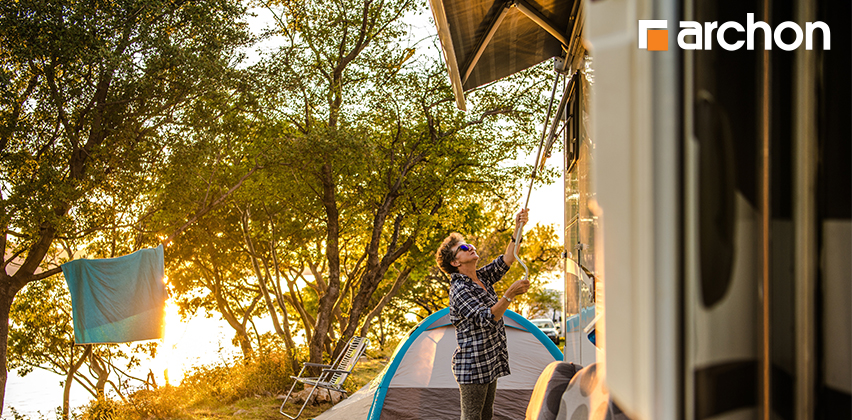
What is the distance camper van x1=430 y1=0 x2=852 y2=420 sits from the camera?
592 mm

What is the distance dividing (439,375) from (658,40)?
485 cm

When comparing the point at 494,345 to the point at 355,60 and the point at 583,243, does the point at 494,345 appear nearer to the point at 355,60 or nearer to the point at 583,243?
the point at 583,243

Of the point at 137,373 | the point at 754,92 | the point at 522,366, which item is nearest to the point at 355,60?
the point at 522,366

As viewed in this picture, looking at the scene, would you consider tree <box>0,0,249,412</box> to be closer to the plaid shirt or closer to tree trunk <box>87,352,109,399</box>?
tree trunk <box>87,352,109,399</box>

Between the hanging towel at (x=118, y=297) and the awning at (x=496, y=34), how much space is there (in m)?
4.42

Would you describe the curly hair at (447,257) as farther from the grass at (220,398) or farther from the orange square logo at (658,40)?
the grass at (220,398)

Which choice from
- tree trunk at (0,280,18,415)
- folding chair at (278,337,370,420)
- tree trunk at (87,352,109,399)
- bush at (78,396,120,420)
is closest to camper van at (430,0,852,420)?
folding chair at (278,337,370,420)

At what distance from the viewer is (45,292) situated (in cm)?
1082

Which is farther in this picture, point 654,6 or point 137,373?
point 137,373

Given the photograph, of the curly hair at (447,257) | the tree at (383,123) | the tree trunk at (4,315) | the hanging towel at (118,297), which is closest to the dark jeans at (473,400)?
the curly hair at (447,257)

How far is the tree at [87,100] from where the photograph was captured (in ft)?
19.9

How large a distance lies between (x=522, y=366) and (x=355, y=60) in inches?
265

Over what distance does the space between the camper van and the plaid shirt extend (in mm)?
2062

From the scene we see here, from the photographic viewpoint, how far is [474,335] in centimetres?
281
